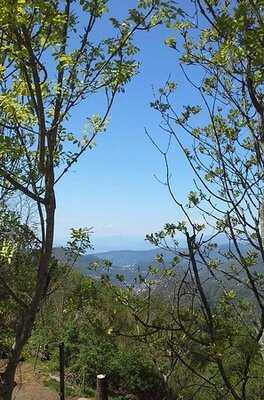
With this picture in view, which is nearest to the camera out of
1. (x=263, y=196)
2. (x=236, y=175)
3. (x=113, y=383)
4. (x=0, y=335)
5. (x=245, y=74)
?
(x=245, y=74)

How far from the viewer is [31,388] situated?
15.2 meters

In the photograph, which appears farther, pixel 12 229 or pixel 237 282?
pixel 12 229

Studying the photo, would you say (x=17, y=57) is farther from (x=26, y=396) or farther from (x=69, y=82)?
(x=26, y=396)

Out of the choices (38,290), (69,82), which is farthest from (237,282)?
(69,82)

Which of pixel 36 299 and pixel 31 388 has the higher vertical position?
pixel 36 299

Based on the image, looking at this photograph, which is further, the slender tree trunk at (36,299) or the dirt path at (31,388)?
the dirt path at (31,388)

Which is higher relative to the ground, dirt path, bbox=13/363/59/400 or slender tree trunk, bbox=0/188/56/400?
slender tree trunk, bbox=0/188/56/400

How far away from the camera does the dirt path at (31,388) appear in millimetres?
14440

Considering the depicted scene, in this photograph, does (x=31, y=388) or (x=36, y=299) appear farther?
(x=31, y=388)

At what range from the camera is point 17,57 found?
3752 mm

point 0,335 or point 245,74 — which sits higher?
point 245,74

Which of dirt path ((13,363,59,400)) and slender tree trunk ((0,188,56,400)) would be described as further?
dirt path ((13,363,59,400))

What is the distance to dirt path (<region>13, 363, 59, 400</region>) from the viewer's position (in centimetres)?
1444

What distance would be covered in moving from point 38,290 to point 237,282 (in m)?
1.66
